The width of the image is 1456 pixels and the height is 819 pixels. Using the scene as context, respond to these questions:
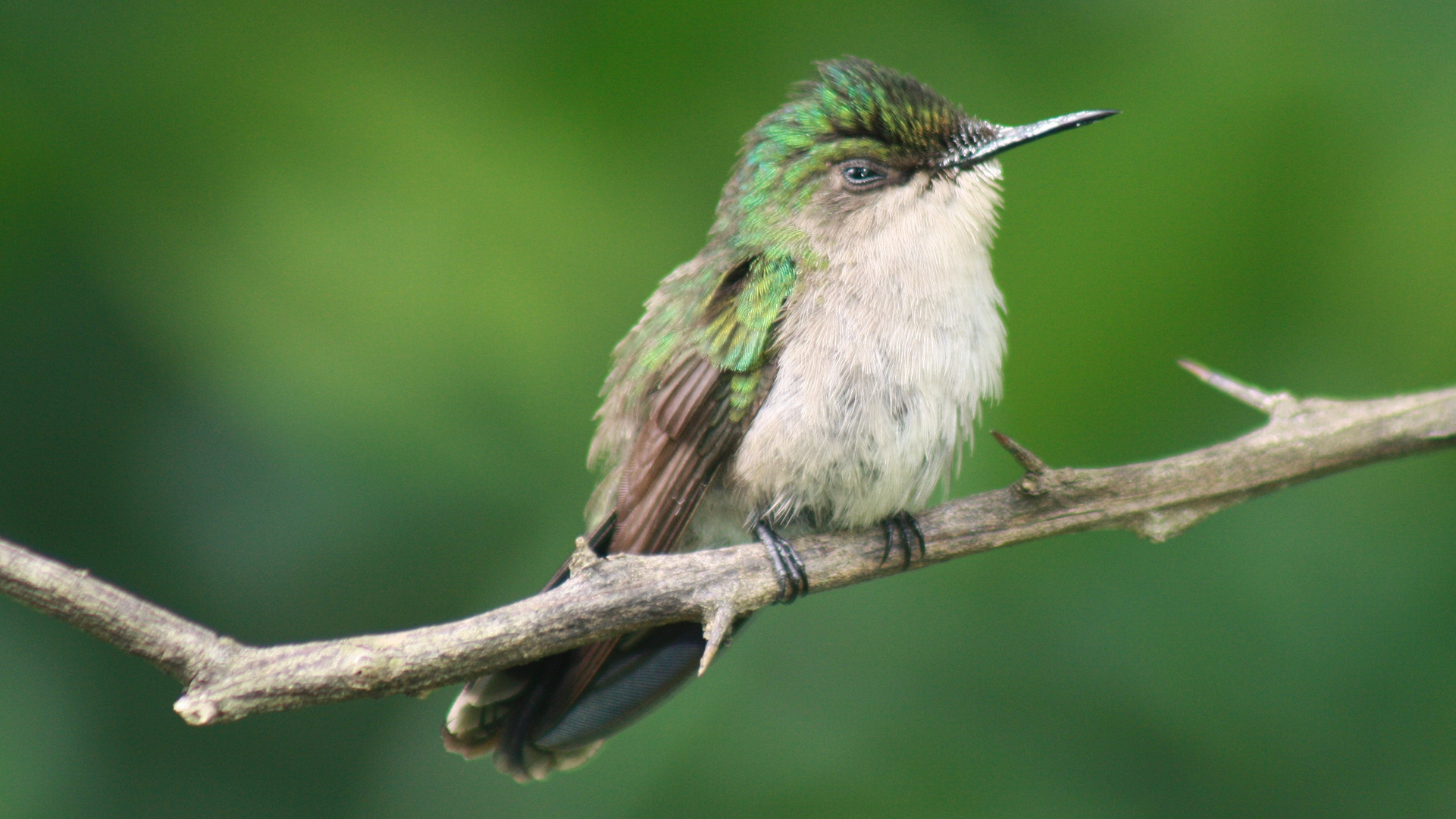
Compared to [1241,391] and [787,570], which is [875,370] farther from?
[1241,391]

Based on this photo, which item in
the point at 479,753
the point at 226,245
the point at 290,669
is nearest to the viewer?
the point at 290,669

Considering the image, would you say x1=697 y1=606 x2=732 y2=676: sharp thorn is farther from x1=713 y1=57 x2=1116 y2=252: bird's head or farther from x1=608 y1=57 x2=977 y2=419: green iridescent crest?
x1=713 y1=57 x2=1116 y2=252: bird's head

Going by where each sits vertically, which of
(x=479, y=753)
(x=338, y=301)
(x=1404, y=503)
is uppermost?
(x=1404, y=503)

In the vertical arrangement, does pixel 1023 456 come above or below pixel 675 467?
above

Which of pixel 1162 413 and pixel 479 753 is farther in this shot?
pixel 1162 413

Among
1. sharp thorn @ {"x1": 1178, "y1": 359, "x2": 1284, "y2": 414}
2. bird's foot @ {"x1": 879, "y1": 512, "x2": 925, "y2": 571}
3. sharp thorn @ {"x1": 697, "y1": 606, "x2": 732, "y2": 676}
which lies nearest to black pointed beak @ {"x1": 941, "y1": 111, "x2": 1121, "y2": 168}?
sharp thorn @ {"x1": 1178, "y1": 359, "x2": 1284, "y2": 414}

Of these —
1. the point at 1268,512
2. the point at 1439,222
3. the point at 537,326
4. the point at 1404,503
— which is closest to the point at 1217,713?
the point at 1268,512

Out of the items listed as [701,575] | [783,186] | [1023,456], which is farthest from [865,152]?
[701,575]

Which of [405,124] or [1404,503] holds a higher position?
[405,124]

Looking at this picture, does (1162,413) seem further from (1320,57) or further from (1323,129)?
(1320,57)
